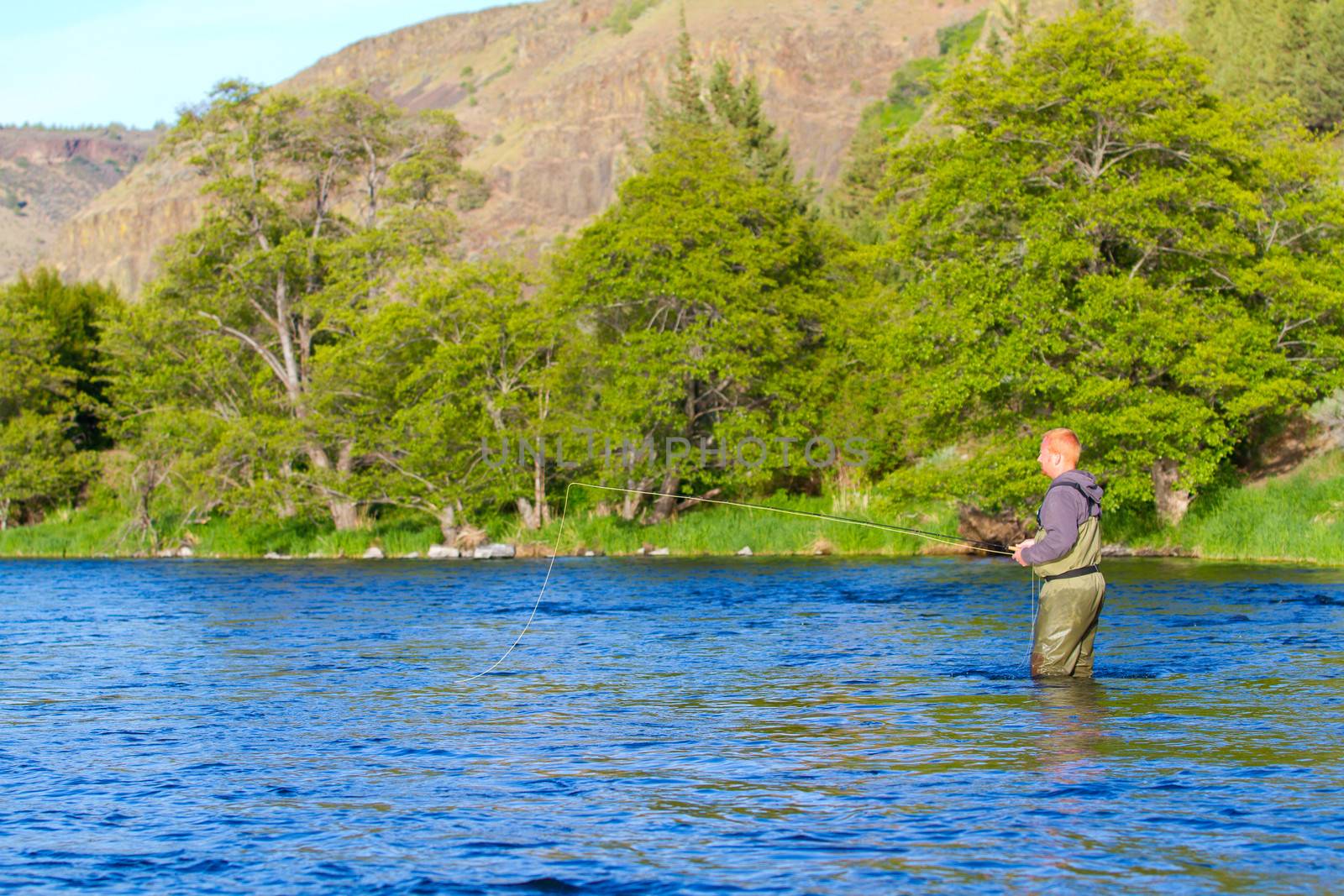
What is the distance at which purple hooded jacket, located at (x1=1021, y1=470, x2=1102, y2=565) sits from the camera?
10.1 meters

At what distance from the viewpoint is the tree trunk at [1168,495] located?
28172 mm

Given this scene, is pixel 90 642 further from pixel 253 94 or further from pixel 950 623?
pixel 253 94

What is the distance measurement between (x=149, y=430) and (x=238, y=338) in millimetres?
4182

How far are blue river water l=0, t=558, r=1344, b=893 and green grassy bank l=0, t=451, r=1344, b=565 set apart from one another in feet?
21.8

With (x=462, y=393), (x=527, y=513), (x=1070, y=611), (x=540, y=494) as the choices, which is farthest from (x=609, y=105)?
(x=1070, y=611)

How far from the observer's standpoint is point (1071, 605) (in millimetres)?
10531

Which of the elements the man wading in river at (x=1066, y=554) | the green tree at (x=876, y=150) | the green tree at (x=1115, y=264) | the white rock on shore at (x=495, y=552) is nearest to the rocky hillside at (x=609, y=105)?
the green tree at (x=876, y=150)

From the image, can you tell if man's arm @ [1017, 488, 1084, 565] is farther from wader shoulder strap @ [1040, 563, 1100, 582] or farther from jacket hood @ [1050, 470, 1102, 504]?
wader shoulder strap @ [1040, 563, 1100, 582]

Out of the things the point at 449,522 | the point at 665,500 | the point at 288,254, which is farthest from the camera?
the point at 288,254

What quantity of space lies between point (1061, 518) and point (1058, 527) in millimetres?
64

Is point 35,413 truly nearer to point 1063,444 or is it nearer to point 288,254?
point 288,254

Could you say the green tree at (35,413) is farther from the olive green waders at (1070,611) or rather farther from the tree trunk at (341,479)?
the olive green waders at (1070,611)

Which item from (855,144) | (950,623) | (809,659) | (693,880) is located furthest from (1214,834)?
(855,144)

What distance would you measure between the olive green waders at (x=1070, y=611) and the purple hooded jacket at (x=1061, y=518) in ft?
0.26
